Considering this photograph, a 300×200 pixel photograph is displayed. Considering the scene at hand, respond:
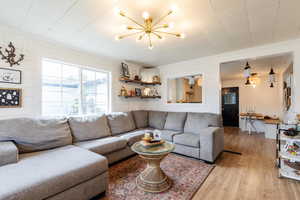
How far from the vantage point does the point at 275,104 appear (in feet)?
18.0

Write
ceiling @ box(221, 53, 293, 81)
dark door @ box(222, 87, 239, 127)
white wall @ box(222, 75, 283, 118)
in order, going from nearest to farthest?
ceiling @ box(221, 53, 293, 81) → white wall @ box(222, 75, 283, 118) → dark door @ box(222, 87, 239, 127)

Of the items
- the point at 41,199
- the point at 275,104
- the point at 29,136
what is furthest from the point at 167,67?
the point at 275,104

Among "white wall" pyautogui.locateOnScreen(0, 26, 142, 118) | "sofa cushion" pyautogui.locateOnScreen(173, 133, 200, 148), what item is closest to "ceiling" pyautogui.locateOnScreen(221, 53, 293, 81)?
"sofa cushion" pyautogui.locateOnScreen(173, 133, 200, 148)

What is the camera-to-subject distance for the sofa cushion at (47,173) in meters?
1.19

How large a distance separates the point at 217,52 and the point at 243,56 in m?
0.55

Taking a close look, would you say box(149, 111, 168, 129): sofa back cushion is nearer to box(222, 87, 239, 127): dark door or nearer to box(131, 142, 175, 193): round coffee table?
box(131, 142, 175, 193): round coffee table

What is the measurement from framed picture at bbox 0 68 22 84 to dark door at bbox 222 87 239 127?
7225 mm

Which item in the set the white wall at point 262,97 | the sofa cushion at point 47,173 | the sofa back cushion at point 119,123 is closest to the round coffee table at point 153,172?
the sofa cushion at point 47,173

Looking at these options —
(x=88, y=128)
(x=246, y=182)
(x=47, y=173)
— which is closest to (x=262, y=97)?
(x=246, y=182)

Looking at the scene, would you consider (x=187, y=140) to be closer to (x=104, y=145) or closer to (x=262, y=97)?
(x=104, y=145)

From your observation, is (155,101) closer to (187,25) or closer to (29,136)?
(187,25)

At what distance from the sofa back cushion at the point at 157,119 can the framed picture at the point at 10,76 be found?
2.97 metres

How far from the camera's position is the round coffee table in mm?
1851

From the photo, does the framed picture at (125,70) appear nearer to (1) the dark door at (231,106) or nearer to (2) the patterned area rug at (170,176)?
(2) the patterned area rug at (170,176)
